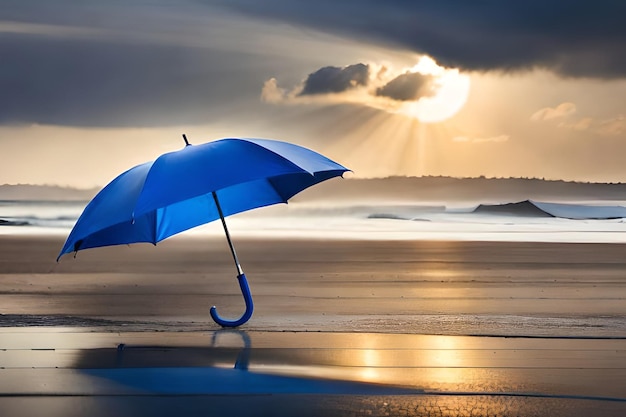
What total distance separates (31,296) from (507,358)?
4.99 m

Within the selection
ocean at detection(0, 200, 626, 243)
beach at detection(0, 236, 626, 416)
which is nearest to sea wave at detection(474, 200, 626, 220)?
ocean at detection(0, 200, 626, 243)

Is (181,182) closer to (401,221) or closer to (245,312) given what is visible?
(245,312)

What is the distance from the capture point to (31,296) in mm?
8797

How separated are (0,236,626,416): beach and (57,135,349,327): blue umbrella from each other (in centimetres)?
68

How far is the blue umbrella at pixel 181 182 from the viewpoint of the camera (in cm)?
525

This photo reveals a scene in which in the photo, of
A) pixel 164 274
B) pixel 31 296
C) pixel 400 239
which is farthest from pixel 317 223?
pixel 31 296

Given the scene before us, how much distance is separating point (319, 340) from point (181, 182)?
1432 mm

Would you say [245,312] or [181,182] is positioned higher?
[181,182]

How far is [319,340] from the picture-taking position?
6051mm

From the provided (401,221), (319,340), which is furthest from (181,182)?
(401,221)

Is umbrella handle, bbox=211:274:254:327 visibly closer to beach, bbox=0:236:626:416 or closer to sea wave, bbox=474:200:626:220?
beach, bbox=0:236:626:416

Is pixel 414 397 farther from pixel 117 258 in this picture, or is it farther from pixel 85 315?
pixel 117 258

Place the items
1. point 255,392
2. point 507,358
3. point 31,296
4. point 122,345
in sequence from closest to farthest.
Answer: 1. point 255,392
2. point 507,358
3. point 122,345
4. point 31,296

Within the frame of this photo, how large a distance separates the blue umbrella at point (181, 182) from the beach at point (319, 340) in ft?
2.22
